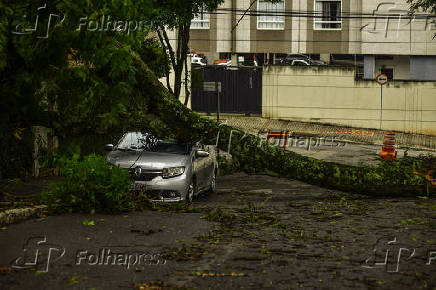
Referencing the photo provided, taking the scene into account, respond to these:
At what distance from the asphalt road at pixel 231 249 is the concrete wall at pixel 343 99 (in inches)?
1044

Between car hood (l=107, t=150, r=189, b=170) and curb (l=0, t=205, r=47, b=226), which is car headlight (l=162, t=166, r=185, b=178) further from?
curb (l=0, t=205, r=47, b=226)

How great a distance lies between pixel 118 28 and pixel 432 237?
5882 millimetres

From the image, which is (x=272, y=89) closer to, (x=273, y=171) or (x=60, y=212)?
(x=273, y=171)

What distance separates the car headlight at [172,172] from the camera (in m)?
14.0

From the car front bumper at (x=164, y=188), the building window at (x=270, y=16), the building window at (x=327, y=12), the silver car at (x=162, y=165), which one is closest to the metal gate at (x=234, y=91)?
the building window at (x=270, y=16)

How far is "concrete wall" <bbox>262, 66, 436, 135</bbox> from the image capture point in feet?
130

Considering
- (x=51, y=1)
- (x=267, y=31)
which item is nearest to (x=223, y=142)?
(x=51, y=1)

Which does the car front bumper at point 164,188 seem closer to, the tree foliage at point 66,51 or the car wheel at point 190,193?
the car wheel at point 190,193

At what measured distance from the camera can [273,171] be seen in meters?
16.0

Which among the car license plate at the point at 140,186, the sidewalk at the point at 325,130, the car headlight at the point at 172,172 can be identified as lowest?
the sidewalk at the point at 325,130

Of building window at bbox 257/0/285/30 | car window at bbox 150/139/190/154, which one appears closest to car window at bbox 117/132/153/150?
car window at bbox 150/139/190/154

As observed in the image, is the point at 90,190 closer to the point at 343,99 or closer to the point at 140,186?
the point at 140,186

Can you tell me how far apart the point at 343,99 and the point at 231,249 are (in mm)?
31721

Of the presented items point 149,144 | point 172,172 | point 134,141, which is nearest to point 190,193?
point 172,172
